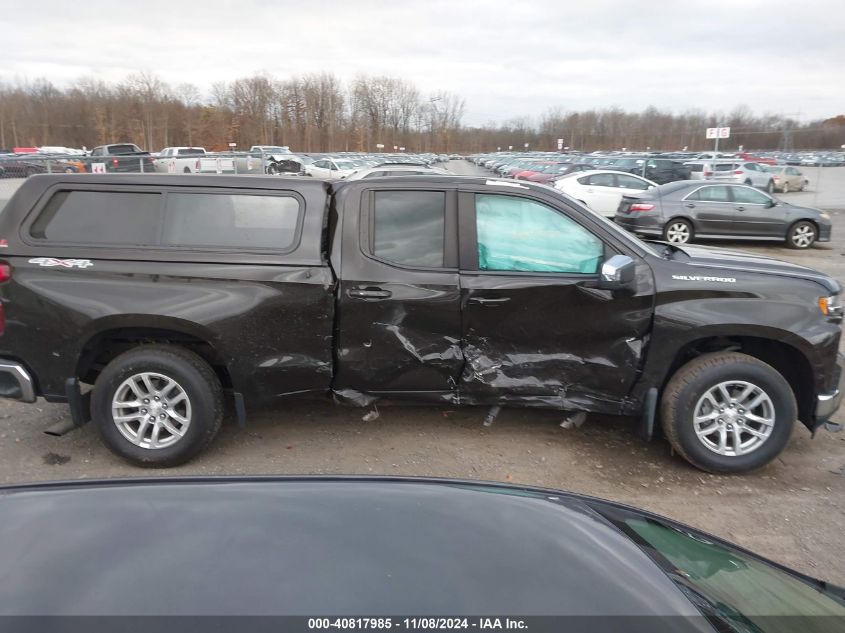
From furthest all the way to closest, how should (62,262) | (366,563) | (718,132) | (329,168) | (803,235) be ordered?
1. (329,168)
2. (718,132)
3. (803,235)
4. (62,262)
5. (366,563)

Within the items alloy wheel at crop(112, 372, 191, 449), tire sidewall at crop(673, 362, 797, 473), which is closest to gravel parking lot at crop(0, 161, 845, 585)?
tire sidewall at crop(673, 362, 797, 473)

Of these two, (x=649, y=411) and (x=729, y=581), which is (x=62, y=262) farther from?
(x=729, y=581)

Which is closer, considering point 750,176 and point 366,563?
point 366,563

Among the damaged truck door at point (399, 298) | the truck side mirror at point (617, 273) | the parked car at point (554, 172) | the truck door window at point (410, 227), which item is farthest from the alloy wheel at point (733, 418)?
the parked car at point (554, 172)

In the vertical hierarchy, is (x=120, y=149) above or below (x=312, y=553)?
above

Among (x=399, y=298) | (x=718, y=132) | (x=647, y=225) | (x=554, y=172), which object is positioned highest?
(x=718, y=132)

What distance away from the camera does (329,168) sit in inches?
1507

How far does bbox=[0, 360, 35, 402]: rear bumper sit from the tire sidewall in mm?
4200

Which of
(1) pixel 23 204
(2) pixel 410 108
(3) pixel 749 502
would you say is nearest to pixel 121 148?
(1) pixel 23 204

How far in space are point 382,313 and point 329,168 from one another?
117ft

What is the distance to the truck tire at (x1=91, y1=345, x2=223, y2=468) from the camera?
13.6 feet

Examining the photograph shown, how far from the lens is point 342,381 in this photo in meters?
4.35

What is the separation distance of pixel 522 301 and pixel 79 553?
10.4 ft

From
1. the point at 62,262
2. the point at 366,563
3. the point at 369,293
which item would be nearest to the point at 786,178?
the point at 369,293
